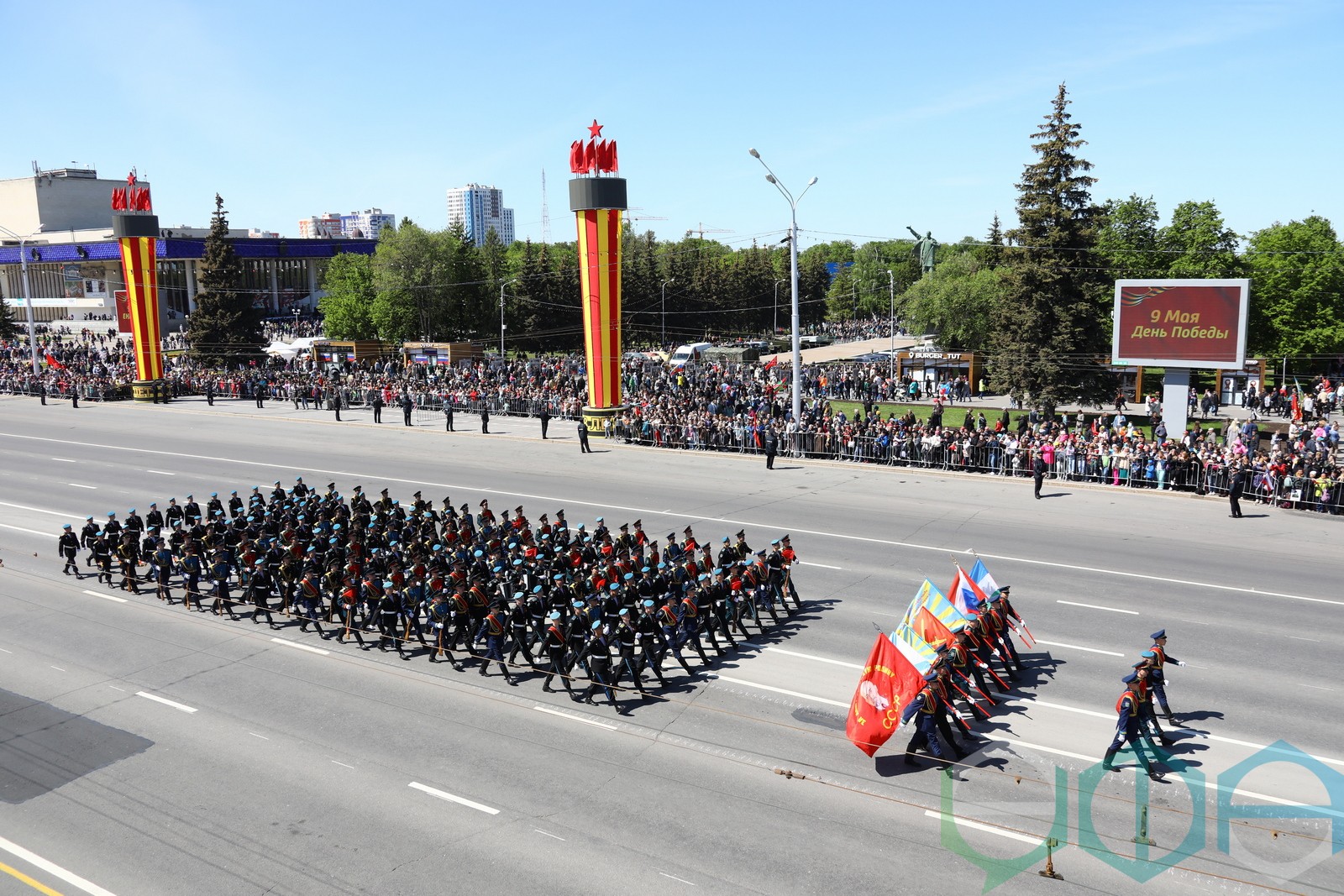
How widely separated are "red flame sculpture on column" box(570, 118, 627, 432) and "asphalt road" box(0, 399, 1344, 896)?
1724cm

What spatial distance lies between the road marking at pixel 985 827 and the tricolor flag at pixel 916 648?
1560 mm

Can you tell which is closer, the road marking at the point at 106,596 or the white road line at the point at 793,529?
the white road line at the point at 793,529

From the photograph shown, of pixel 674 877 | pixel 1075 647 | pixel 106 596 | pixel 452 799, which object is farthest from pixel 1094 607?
pixel 106 596

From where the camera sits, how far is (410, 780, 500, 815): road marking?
Answer: 9.56 m

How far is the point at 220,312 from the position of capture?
63500 millimetres

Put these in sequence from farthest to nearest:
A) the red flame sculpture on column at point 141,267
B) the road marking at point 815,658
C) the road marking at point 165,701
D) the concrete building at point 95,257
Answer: the concrete building at point 95,257
the red flame sculpture on column at point 141,267
the road marking at point 815,658
the road marking at point 165,701

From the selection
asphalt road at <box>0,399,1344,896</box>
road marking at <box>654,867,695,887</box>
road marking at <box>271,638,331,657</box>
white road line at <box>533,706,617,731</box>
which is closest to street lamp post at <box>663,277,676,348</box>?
asphalt road at <box>0,399,1344,896</box>

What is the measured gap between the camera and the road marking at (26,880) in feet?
27.8

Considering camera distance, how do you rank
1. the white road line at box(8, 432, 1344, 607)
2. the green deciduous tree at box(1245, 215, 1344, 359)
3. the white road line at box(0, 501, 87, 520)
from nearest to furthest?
the white road line at box(8, 432, 1344, 607), the white road line at box(0, 501, 87, 520), the green deciduous tree at box(1245, 215, 1344, 359)

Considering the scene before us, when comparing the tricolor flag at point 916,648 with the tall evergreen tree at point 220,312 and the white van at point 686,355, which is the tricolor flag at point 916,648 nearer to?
the white van at point 686,355

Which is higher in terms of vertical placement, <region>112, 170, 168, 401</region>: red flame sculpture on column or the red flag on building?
<region>112, 170, 168, 401</region>: red flame sculpture on column

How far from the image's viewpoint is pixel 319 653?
48.0 ft

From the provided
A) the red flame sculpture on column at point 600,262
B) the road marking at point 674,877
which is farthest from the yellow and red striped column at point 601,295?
the road marking at point 674,877

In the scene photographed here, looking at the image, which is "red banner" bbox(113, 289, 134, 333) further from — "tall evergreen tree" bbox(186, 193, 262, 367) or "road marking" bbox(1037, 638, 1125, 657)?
"road marking" bbox(1037, 638, 1125, 657)
